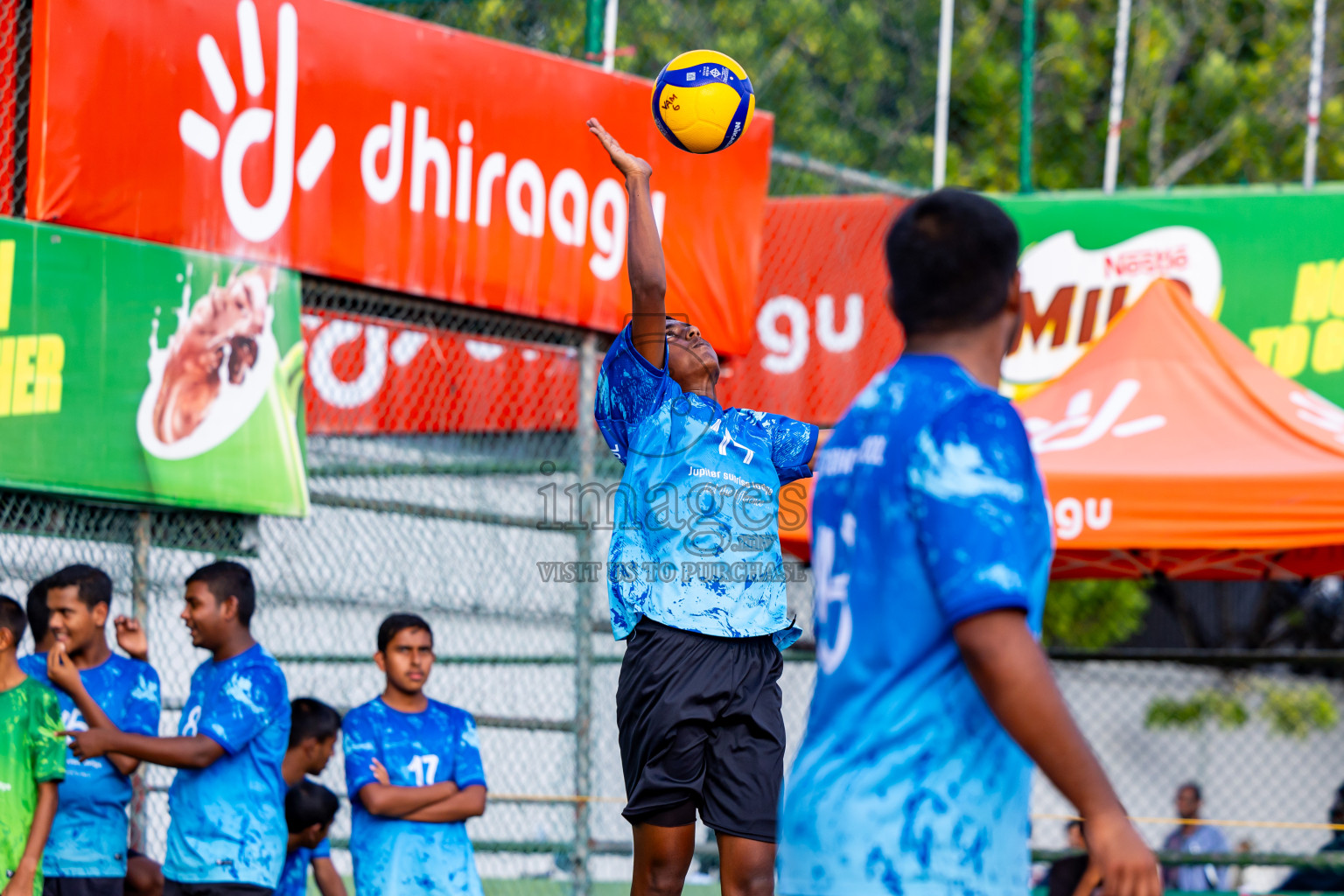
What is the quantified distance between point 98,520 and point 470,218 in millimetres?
2116

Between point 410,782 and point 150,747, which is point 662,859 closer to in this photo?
point 410,782

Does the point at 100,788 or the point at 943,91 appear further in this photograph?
the point at 943,91

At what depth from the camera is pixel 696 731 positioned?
4.74 meters

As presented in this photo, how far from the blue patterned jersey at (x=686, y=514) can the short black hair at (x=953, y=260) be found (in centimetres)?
216

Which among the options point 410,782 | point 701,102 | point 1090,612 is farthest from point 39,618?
point 1090,612

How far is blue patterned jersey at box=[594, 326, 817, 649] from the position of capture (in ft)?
15.4

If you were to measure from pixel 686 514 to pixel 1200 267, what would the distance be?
5654mm

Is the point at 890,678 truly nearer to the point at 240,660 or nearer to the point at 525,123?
the point at 240,660

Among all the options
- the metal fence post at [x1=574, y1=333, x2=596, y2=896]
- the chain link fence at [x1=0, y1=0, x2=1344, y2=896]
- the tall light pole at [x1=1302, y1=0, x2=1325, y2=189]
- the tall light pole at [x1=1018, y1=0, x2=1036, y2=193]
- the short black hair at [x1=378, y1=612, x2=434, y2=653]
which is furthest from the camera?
the tall light pole at [x1=1018, y1=0, x2=1036, y2=193]

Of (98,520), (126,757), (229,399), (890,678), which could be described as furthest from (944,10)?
(890,678)

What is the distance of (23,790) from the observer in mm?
5730

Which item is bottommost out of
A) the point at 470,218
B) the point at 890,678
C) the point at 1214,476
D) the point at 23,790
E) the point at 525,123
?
the point at 23,790

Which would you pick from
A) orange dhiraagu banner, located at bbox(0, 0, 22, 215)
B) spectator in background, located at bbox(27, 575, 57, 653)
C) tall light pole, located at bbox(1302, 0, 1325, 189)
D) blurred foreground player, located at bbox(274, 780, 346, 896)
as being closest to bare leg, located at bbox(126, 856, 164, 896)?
blurred foreground player, located at bbox(274, 780, 346, 896)

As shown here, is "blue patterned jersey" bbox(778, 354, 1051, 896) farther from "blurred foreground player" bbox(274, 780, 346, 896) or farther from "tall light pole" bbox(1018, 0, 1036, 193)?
"tall light pole" bbox(1018, 0, 1036, 193)
